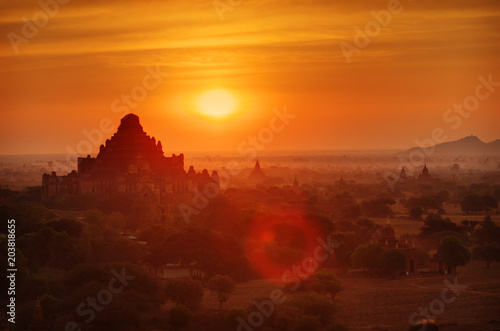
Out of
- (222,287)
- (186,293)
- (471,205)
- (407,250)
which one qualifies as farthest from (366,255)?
(471,205)

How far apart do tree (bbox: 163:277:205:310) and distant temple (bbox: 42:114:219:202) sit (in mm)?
45876

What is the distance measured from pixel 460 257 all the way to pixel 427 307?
10801mm

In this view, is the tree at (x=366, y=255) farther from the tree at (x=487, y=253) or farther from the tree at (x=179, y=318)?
the tree at (x=179, y=318)

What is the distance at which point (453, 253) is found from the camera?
58219 mm

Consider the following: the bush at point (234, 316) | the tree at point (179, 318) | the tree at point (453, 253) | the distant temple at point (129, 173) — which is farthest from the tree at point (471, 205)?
the tree at point (179, 318)

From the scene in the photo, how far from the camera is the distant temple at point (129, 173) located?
94188mm

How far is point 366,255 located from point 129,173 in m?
41.1

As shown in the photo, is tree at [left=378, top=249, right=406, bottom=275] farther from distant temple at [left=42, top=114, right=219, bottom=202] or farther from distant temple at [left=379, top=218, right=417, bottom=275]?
distant temple at [left=42, top=114, right=219, bottom=202]

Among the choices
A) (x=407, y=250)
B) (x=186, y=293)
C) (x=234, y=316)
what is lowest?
(x=234, y=316)

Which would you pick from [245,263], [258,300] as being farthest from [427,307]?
[245,263]

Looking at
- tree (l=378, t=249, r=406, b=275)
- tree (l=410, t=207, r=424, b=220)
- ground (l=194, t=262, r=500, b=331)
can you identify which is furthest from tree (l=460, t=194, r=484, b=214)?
tree (l=378, t=249, r=406, b=275)

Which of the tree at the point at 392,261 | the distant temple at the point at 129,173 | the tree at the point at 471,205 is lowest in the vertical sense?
the tree at the point at 392,261

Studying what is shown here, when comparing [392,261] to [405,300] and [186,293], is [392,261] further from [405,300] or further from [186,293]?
[186,293]

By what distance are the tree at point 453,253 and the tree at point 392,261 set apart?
267 cm
